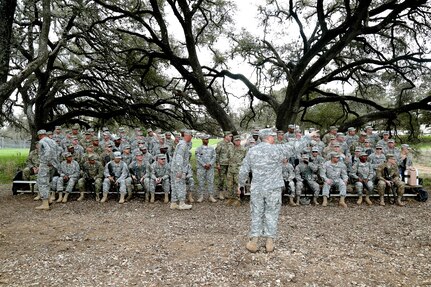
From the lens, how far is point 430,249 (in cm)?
533

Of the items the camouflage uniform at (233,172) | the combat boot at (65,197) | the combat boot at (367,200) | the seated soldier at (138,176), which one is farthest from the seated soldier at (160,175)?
the combat boot at (367,200)

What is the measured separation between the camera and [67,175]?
9.33m

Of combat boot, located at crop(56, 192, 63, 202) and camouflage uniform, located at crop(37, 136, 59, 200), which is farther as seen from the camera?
combat boot, located at crop(56, 192, 63, 202)

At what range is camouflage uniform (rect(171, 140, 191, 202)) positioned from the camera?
8.20 meters

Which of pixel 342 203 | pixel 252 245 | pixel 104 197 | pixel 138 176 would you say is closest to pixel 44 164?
pixel 104 197

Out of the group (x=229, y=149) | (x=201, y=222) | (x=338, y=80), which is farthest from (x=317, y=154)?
(x=338, y=80)

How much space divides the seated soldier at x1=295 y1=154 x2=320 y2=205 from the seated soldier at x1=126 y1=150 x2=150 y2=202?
3.91 m

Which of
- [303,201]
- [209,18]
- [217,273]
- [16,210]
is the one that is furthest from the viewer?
[209,18]

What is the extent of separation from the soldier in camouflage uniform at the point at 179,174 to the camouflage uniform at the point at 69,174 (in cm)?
288

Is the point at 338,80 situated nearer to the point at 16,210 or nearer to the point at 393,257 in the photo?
the point at 393,257

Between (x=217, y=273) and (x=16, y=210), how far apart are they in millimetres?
6066

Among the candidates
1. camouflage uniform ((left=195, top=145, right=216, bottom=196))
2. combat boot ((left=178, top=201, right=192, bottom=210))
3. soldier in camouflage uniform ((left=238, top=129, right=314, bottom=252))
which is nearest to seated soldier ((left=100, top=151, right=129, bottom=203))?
combat boot ((left=178, top=201, right=192, bottom=210))

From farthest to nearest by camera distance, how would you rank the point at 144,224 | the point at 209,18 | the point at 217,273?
the point at 209,18 → the point at 144,224 → the point at 217,273

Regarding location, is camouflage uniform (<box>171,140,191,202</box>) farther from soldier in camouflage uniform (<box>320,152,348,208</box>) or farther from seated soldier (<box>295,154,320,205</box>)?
soldier in camouflage uniform (<box>320,152,348,208</box>)
